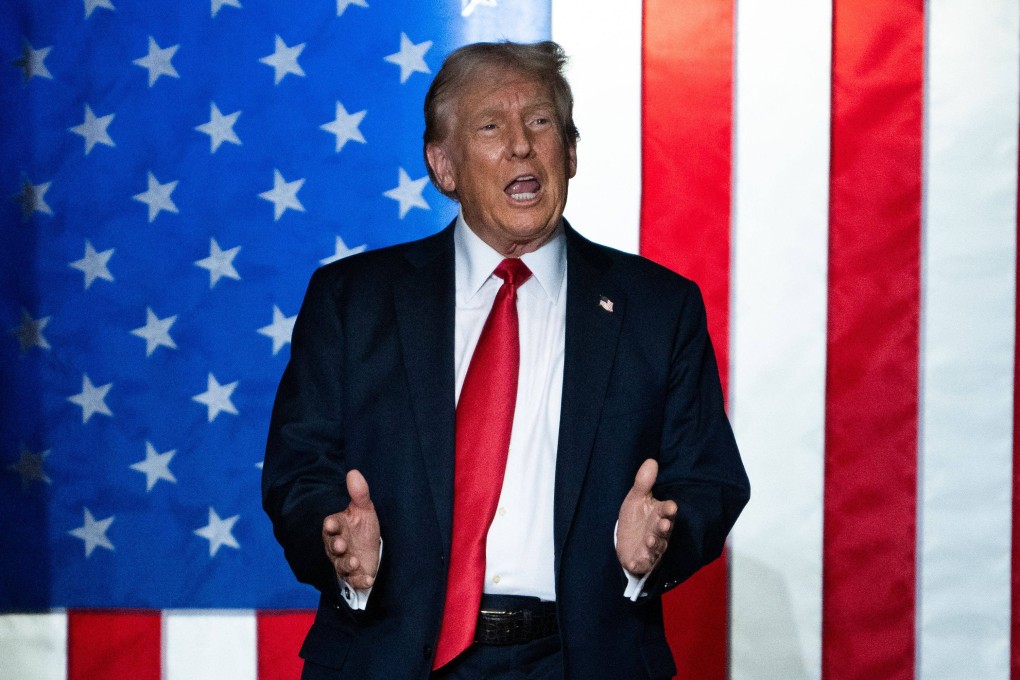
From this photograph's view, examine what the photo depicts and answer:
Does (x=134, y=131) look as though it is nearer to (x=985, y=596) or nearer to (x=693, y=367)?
(x=693, y=367)

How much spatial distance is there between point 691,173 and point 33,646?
1813 mm

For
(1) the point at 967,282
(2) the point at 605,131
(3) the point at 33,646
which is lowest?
(3) the point at 33,646

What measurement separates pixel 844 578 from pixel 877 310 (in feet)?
1.97

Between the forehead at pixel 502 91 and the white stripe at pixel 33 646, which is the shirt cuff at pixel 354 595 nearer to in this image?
the forehead at pixel 502 91

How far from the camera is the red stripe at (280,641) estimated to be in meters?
2.64

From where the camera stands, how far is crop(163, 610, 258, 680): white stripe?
8.68 feet

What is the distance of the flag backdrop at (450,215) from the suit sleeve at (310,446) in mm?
996

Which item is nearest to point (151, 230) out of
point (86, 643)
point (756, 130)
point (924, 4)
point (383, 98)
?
point (383, 98)

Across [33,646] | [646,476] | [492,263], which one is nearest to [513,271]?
[492,263]

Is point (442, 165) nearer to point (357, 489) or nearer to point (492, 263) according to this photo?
point (492, 263)

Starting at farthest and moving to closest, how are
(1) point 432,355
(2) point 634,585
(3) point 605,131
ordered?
(3) point 605,131 < (1) point 432,355 < (2) point 634,585

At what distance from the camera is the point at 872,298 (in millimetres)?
2631

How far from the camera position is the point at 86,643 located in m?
2.67

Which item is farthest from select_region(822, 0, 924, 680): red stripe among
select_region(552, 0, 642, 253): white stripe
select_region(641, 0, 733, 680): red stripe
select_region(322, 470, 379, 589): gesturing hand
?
select_region(322, 470, 379, 589): gesturing hand
